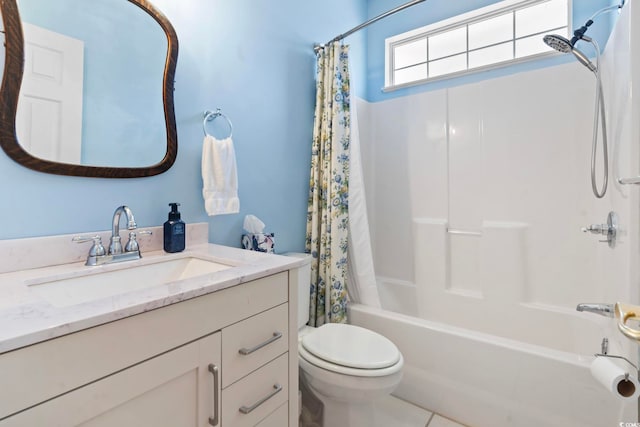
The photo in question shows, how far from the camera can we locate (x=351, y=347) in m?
1.33

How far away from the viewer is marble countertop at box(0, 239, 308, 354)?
51 centimetres

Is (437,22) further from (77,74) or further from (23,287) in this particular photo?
(23,287)

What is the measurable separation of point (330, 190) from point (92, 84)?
1.17m

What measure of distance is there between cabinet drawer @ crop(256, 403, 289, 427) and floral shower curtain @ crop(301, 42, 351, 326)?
774 mm

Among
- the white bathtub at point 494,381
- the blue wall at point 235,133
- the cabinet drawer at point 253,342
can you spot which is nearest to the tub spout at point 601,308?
the white bathtub at point 494,381

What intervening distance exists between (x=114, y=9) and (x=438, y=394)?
84.4 inches

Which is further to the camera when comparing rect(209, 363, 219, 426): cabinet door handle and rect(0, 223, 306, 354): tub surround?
rect(209, 363, 219, 426): cabinet door handle

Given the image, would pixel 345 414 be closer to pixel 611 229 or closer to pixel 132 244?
pixel 132 244

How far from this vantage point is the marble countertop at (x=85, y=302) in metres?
0.51

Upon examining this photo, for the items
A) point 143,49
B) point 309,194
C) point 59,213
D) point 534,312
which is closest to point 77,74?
point 143,49

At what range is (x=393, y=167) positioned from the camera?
93.5 inches

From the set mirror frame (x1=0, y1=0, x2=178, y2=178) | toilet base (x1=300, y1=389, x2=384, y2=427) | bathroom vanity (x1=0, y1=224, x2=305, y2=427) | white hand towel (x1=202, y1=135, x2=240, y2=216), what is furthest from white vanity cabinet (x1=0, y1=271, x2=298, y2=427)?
mirror frame (x1=0, y1=0, x2=178, y2=178)

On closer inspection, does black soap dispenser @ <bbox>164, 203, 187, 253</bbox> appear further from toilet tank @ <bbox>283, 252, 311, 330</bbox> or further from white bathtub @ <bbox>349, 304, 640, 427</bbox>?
white bathtub @ <bbox>349, 304, 640, 427</bbox>

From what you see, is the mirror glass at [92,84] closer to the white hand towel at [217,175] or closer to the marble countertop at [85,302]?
the white hand towel at [217,175]
